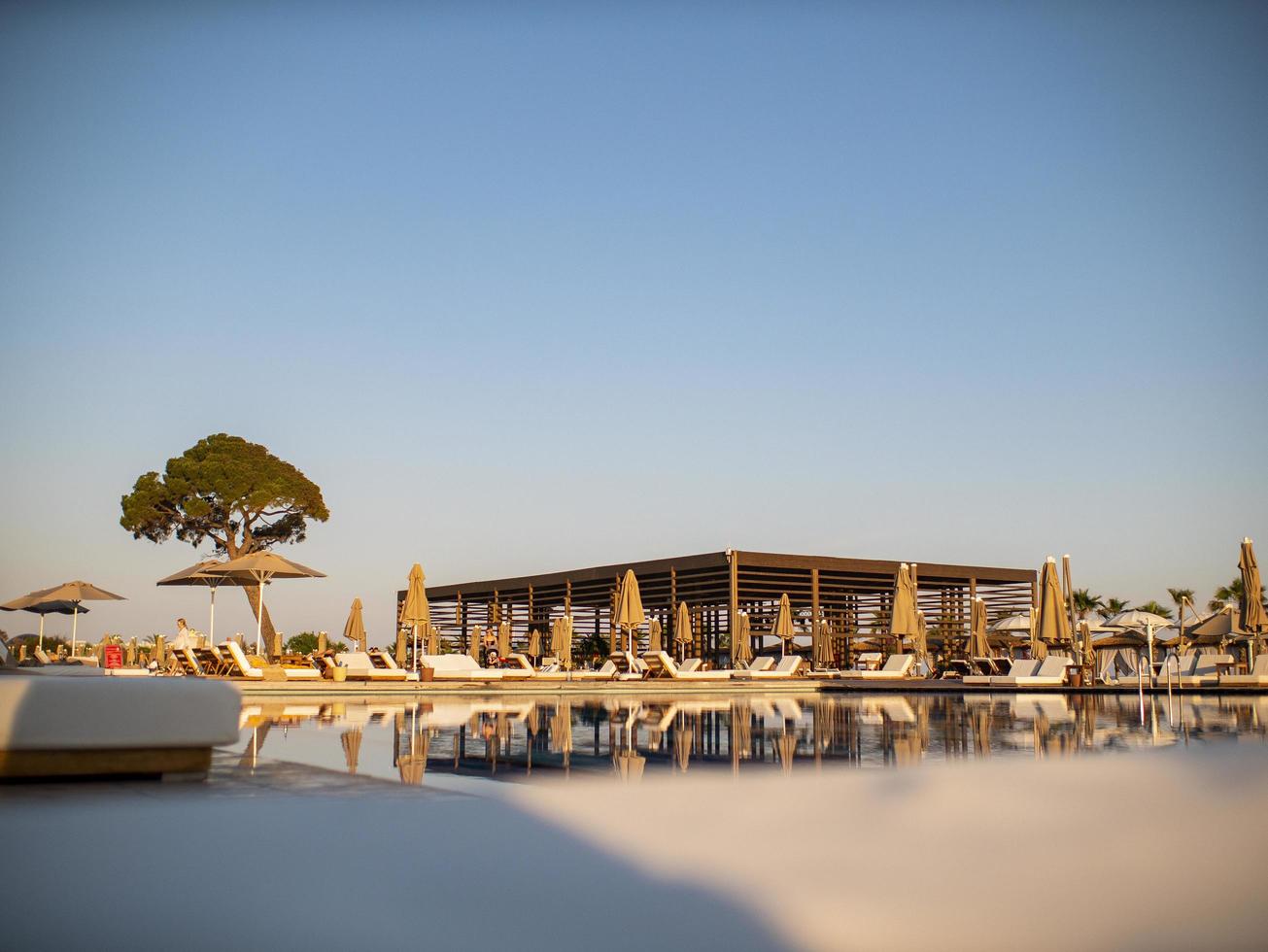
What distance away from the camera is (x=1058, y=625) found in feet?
65.1

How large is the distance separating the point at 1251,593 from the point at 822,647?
1275cm

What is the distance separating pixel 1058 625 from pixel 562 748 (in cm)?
1484

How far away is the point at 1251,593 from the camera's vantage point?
1975cm

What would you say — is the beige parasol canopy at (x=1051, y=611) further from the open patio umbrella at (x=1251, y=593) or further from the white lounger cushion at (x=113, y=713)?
the white lounger cushion at (x=113, y=713)

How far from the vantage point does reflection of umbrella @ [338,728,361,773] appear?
6.17 m

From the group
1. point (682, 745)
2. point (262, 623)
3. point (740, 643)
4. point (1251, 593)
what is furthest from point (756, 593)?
point (682, 745)

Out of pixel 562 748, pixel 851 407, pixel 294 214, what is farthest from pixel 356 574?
pixel 562 748

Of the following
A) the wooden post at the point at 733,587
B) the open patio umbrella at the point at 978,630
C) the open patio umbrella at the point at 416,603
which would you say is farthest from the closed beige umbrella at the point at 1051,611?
the open patio umbrella at the point at 416,603

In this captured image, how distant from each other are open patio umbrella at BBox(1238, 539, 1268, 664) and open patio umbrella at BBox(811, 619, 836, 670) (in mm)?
12323

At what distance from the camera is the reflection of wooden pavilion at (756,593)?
111 ft

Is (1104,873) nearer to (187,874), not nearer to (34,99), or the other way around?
(187,874)

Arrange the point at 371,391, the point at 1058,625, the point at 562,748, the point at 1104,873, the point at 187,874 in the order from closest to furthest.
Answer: the point at 187,874, the point at 1104,873, the point at 562,748, the point at 1058,625, the point at 371,391

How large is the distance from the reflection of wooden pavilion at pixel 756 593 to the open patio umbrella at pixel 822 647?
242 centimetres

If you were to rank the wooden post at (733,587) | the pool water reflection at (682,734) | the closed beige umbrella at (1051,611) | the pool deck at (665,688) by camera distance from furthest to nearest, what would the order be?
the wooden post at (733,587) → the closed beige umbrella at (1051,611) → the pool deck at (665,688) → the pool water reflection at (682,734)
